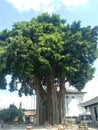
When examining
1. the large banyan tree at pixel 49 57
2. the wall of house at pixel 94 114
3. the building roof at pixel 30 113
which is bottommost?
the wall of house at pixel 94 114

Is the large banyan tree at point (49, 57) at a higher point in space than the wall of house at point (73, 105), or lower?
higher

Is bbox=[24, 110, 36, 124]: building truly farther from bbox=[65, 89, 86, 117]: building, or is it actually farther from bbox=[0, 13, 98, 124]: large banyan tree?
bbox=[0, 13, 98, 124]: large banyan tree

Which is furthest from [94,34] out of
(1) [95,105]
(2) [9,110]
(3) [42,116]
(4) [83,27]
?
(2) [9,110]

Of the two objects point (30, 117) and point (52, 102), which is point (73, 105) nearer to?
Result: point (30, 117)

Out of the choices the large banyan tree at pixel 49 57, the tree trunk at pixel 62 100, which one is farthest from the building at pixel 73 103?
the tree trunk at pixel 62 100

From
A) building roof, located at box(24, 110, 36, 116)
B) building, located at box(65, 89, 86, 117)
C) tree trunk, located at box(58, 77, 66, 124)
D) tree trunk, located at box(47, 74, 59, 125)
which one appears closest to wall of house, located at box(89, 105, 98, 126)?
tree trunk, located at box(58, 77, 66, 124)

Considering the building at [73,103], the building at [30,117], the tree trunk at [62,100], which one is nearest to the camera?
the tree trunk at [62,100]

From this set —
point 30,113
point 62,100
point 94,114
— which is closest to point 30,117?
point 30,113

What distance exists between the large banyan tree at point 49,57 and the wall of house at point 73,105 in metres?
15.9

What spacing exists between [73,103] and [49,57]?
78.6 ft

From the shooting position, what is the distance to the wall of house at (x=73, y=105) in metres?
45.4

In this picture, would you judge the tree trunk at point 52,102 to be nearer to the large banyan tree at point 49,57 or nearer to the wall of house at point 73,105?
the large banyan tree at point 49,57

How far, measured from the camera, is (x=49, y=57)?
2434 cm

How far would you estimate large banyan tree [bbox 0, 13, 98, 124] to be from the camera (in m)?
23.4
